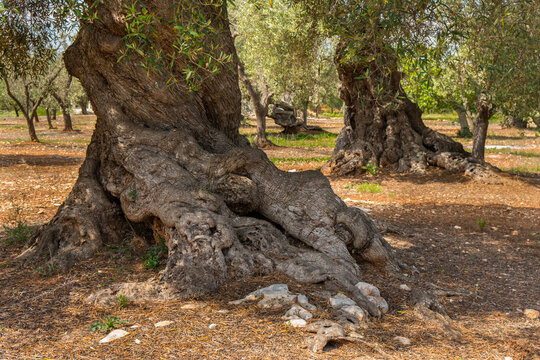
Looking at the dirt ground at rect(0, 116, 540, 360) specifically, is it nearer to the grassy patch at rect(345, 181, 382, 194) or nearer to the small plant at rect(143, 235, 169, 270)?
the small plant at rect(143, 235, 169, 270)

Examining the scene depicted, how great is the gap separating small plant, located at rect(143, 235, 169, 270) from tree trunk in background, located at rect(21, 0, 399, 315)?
268 mm

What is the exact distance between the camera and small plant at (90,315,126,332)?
4.21 m

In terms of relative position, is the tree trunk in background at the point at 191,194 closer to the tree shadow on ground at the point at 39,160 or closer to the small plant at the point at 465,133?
the tree shadow on ground at the point at 39,160

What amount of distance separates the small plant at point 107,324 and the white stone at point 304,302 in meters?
1.70

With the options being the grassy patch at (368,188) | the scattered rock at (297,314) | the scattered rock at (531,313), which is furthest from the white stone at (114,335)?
the grassy patch at (368,188)

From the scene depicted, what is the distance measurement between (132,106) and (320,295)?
13.5ft

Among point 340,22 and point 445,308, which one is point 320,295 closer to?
point 445,308

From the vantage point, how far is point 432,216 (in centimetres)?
1053

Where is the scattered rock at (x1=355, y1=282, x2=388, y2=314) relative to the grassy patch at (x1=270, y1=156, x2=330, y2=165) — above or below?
below

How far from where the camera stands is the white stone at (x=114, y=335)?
4.00m

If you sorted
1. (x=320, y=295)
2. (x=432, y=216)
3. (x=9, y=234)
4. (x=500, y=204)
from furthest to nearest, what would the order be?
1. (x=500, y=204)
2. (x=432, y=216)
3. (x=9, y=234)
4. (x=320, y=295)

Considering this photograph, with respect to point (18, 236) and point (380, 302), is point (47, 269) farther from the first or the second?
point (380, 302)

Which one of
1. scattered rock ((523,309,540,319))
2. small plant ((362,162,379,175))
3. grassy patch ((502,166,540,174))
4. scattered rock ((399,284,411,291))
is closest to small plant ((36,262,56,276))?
scattered rock ((399,284,411,291))

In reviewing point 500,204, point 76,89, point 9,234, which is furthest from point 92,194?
point 76,89
